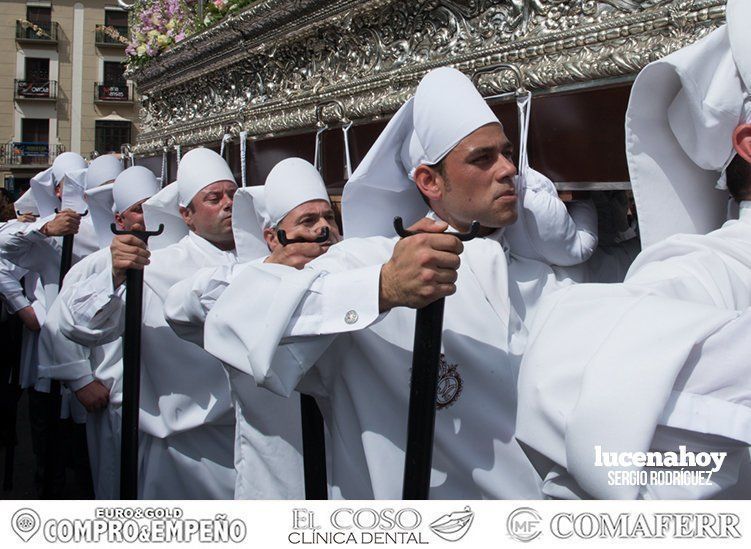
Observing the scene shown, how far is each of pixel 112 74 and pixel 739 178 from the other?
3001 cm

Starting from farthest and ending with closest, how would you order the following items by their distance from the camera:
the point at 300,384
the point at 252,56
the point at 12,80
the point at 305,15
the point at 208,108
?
the point at 12,80 < the point at 208,108 < the point at 252,56 < the point at 305,15 < the point at 300,384

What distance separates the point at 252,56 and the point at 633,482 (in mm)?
3061

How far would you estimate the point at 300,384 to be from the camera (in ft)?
6.12

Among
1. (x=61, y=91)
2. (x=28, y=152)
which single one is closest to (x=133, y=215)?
(x=28, y=152)

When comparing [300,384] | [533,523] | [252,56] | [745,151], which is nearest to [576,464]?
[533,523]

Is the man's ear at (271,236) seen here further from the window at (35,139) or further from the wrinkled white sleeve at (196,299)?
the window at (35,139)

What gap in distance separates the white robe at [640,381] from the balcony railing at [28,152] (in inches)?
1133

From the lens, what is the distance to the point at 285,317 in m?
1.54

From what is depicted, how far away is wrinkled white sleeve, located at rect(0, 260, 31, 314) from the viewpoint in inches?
201

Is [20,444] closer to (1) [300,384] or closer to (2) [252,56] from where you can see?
(2) [252,56]

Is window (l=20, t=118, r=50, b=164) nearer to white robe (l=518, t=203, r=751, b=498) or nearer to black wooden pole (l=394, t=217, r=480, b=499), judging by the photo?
black wooden pole (l=394, t=217, r=480, b=499)

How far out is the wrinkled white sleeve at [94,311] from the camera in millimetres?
3010

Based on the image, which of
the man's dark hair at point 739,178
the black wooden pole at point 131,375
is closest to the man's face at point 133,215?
the black wooden pole at point 131,375

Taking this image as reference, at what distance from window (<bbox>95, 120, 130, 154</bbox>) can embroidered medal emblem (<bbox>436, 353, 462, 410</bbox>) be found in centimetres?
2809
